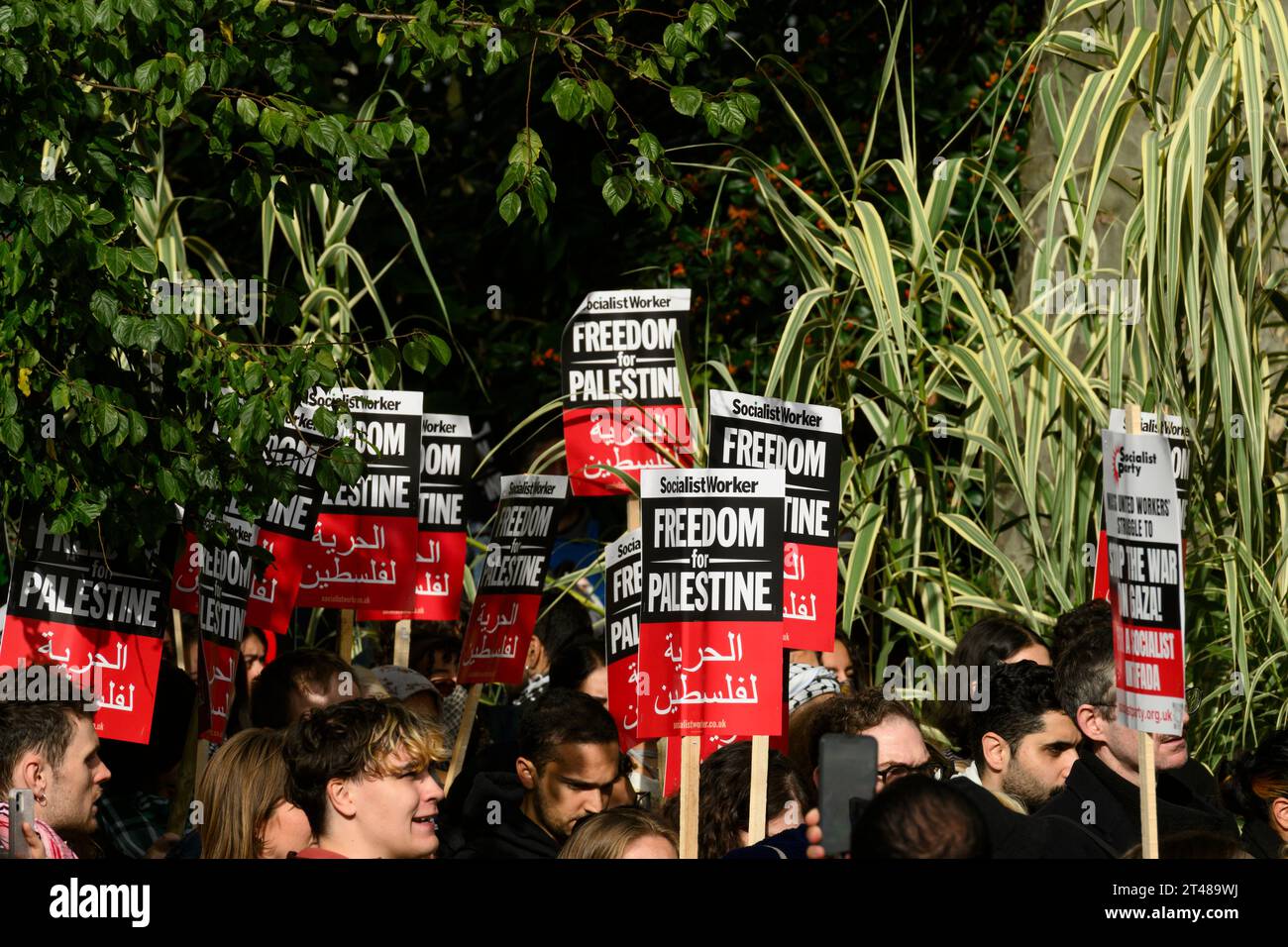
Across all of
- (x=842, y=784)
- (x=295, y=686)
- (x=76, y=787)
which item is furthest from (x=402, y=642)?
(x=842, y=784)

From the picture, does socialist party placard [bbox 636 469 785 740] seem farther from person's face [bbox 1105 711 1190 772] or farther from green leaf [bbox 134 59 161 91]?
green leaf [bbox 134 59 161 91]

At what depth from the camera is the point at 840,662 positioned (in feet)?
17.0

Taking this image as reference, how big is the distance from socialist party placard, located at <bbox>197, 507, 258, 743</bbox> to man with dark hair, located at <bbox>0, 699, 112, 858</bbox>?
30.9 inches

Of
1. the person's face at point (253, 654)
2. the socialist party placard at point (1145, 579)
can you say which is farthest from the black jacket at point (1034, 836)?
the person's face at point (253, 654)

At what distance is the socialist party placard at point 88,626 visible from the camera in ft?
13.9

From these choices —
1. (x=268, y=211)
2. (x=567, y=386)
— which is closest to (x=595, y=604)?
(x=567, y=386)

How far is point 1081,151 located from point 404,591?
3323 mm

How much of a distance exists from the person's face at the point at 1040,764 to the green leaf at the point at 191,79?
219cm

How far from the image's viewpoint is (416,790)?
3.26 meters

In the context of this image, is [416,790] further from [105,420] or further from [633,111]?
[633,111]

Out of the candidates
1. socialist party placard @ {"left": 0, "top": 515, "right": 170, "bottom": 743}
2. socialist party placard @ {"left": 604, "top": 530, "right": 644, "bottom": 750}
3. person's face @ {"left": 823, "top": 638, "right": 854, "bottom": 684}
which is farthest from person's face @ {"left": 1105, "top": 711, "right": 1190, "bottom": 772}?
socialist party placard @ {"left": 0, "top": 515, "right": 170, "bottom": 743}

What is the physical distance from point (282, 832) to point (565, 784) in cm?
79

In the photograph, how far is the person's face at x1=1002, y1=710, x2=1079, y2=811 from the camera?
401 centimetres
